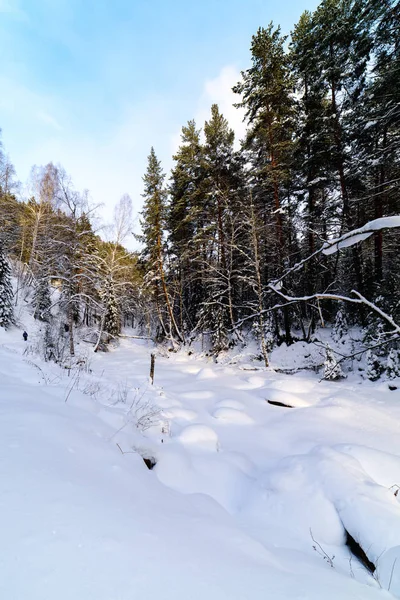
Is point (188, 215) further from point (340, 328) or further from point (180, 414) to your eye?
point (180, 414)

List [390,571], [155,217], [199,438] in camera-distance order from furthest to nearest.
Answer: [155,217], [199,438], [390,571]

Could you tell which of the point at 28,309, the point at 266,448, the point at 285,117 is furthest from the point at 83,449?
the point at 28,309

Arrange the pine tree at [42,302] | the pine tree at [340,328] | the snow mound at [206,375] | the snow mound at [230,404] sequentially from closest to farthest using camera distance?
1. the snow mound at [230,404]
2. the snow mound at [206,375]
3. the pine tree at [340,328]
4. the pine tree at [42,302]

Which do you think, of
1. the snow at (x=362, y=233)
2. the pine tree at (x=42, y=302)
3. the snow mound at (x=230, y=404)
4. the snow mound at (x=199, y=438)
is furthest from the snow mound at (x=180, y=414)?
the pine tree at (x=42, y=302)

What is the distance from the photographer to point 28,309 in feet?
63.8

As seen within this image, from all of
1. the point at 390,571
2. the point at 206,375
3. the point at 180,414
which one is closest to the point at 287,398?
the point at 180,414

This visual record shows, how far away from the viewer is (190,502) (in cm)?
253

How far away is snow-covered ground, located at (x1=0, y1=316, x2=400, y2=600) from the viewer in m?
1.18

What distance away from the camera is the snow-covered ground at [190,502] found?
1184 millimetres

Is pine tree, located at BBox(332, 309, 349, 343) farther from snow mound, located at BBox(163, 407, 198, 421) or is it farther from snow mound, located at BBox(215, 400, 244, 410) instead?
snow mound, located at BBox(163, 407, 198, 421)

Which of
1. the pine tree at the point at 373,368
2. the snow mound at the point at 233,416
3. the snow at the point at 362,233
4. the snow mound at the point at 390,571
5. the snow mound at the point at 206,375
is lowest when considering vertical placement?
the snow mound at the point at 206,375

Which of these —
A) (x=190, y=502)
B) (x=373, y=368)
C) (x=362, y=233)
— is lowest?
(x=190, y=502)

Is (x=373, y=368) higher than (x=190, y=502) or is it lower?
higher

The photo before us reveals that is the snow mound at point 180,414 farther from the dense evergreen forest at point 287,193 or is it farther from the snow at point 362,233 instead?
the snow at point 362,233
